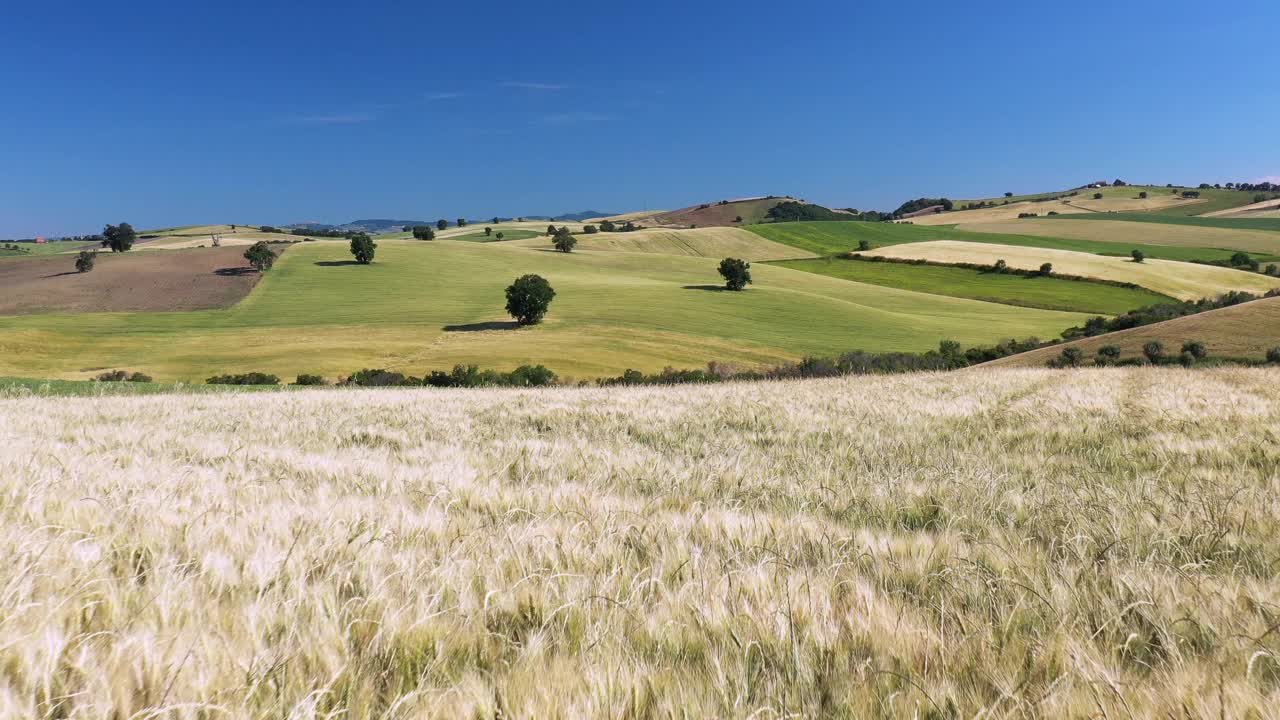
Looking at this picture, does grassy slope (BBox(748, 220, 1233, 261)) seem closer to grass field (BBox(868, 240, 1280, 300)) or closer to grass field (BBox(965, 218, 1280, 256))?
grass field (BBox(965, 218, 1280, 256))

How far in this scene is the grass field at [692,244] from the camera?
426ft

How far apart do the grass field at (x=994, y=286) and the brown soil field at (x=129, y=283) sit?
94217 mm

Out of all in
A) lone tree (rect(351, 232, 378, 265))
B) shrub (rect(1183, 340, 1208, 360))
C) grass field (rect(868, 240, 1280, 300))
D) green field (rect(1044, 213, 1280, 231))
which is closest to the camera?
shrub (rect(1183, 340, 1208, 360))

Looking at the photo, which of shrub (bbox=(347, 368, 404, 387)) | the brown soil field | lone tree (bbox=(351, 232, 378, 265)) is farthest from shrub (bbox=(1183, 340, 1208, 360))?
lone tree (bbox=(351, 232, 378, 265))

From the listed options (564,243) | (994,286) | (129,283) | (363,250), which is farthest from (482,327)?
(994,286)

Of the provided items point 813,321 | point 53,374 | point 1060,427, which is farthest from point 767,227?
point 1060,427

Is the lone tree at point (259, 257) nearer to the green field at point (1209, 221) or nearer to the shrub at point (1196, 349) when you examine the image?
the shrub at point (1196, 349)

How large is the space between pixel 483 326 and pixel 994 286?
7929 cm

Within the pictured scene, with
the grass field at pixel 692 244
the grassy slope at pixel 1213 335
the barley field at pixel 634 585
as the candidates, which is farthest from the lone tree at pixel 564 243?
the barley field at pixel 634 585

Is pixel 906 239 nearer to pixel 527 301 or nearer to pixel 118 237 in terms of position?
pixel 527 301

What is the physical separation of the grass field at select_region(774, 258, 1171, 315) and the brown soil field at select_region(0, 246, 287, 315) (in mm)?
94217

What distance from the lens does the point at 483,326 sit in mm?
67438

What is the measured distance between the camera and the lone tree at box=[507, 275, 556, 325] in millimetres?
67500

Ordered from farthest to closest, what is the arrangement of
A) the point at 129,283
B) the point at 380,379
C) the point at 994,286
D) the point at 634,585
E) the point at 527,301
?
the point at 994,286 < the point at 129,283 < the point at 527,301 < the point at 380,379 < the point at 634,585
